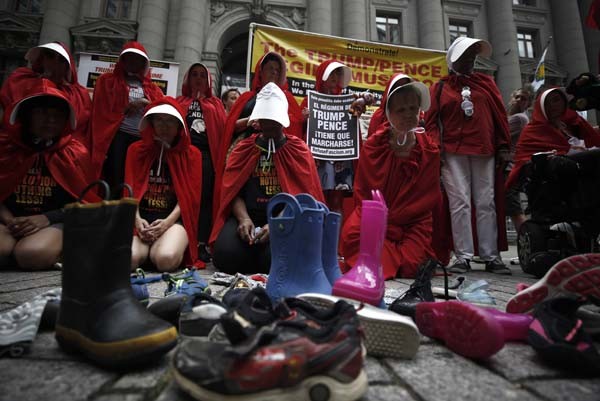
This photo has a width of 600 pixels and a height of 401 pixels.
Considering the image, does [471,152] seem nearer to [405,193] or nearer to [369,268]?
[405,193]

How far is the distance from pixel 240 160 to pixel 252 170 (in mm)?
146

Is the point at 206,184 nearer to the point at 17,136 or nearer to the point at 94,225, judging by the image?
the point at 17,136

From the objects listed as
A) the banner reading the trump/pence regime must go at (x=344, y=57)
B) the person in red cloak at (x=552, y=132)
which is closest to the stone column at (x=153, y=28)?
the banner reading the trump/pence regime must go at (x=344, y=57)

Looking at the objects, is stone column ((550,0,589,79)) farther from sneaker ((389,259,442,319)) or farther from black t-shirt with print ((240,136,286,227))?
sneaker ((389,259,442,319))

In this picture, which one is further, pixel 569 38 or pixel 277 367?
pixel 569 38

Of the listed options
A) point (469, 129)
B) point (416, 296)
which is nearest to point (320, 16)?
point (469, 129)

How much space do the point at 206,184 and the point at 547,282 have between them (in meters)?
3.07

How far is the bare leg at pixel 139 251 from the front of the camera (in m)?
2.53

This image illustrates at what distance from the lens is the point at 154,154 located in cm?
300

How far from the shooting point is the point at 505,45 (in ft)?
45.5

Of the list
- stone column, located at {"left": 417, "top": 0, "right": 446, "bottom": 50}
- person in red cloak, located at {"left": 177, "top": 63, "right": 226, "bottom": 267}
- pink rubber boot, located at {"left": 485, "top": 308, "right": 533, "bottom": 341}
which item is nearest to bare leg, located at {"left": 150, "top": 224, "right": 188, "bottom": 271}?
person in red cloak, located at {"left": 177, "top": 63, "right": 226, "bottom": 267}

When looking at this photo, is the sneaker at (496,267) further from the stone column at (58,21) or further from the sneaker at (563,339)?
the stone column at (58,21)

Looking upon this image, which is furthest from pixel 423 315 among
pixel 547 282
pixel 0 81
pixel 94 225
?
pixel 0 81

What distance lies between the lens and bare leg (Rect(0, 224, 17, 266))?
248cm
